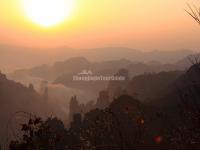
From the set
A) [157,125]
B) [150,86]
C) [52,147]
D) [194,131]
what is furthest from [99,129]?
[150,86]

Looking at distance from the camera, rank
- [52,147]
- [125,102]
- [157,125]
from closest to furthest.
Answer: [52,147]
[157,125]
[125,102]

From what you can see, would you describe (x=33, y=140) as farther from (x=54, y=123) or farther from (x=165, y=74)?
(x=165, y=74)

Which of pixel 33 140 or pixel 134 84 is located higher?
pixel 134 84

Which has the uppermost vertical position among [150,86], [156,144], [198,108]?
[150,86]

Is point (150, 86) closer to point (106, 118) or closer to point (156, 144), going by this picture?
point (156, 144)

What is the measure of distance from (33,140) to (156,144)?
1976 inches

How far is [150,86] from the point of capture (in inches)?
6816

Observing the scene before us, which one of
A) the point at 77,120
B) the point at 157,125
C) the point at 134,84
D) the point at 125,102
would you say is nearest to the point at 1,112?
the point at 134,84

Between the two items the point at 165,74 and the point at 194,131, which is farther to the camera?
the point at 165,74

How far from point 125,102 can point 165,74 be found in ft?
390

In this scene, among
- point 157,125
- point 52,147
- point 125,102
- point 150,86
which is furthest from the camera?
point 150,86

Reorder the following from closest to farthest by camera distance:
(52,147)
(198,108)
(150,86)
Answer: (198,108), (52,147), (150,86)

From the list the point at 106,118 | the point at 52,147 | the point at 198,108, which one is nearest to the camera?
the point at 198,108

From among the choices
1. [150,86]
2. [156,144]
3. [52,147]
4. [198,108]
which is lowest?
[156,144]
